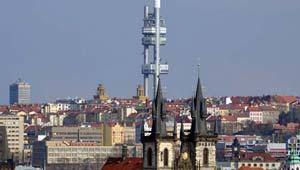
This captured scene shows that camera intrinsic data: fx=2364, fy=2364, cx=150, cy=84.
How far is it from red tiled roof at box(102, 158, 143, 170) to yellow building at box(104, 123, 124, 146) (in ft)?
256

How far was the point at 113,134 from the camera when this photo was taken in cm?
16000

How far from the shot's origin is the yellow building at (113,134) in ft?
512

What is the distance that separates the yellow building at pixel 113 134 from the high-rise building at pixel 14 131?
18.5 feet

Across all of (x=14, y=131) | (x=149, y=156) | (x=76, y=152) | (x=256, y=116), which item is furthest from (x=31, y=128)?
(x=149, y=156)

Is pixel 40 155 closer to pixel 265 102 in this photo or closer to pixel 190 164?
pixel 265 102

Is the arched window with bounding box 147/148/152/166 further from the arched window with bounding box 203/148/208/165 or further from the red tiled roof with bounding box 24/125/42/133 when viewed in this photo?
the red tiled roof with bounding box 24/125/42/133

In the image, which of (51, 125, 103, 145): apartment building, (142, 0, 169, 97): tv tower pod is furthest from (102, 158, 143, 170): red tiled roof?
(142, 0, 169, 97): tv tower pod

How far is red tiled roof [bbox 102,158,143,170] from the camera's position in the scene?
7177 cm

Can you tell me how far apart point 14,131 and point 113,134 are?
30.1 feet

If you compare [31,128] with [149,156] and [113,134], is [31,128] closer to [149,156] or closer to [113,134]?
[113,134]

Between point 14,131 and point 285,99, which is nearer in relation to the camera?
point 14,131

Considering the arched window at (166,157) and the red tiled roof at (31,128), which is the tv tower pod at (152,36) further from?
the arched window at (166,157)

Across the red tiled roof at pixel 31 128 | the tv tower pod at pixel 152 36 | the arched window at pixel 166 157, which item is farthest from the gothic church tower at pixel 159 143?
the tv tower pod at pixel 152 36

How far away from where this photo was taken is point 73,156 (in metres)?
145
